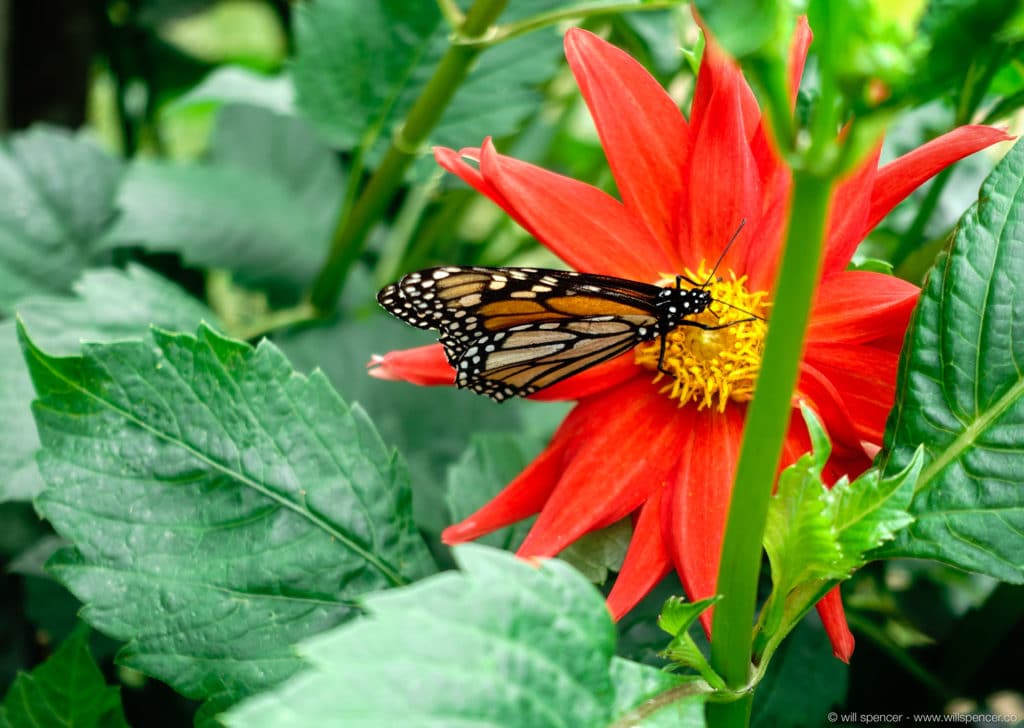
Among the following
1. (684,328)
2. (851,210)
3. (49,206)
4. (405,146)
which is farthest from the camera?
(49,206)

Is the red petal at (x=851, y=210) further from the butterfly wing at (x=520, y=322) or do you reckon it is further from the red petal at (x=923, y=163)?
the butterfly wing at (x=520, y=322)

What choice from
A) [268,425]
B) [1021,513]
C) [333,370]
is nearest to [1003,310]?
[1021,513]

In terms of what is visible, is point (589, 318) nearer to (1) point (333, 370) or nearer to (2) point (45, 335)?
(1) point (333, 370)

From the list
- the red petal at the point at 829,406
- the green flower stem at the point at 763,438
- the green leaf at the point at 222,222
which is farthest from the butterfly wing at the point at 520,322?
the green leaf at the point at 222,222

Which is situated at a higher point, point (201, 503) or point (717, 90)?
point (717, 90)

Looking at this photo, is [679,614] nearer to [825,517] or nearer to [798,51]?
[825,517]

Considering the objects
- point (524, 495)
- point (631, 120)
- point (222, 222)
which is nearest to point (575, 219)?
point (631, 120)
